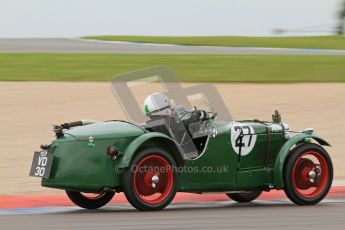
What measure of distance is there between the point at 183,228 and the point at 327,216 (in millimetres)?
1796

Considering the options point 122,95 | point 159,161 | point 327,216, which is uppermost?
point 122,95

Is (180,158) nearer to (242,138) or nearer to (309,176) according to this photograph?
(242,138)

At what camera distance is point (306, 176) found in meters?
9.97

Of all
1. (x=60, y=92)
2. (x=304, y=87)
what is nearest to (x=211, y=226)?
(x=60, y=92)

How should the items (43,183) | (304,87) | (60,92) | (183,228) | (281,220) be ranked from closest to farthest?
(183,228) → (281,220) → (43,183) → (60,92) → (304,87)

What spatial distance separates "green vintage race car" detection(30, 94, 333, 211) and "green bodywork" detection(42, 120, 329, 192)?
0.03 feet

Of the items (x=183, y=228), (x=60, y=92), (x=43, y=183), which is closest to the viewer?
(x=183, y=228)

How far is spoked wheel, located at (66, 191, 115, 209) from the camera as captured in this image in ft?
32.0

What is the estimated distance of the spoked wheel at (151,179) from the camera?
8953 millimetres

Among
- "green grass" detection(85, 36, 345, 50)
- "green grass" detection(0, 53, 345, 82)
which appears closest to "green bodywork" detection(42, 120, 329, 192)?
"green grass" detection(0, 53, 345, 82)

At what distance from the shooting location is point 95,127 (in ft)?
30.3

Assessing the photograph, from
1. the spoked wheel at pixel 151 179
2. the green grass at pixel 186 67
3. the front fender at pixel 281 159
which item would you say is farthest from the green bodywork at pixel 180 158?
the green grass at pixel 186 67

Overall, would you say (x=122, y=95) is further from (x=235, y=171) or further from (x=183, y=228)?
(x=183, y=228)

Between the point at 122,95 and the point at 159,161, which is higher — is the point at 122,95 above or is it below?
above
